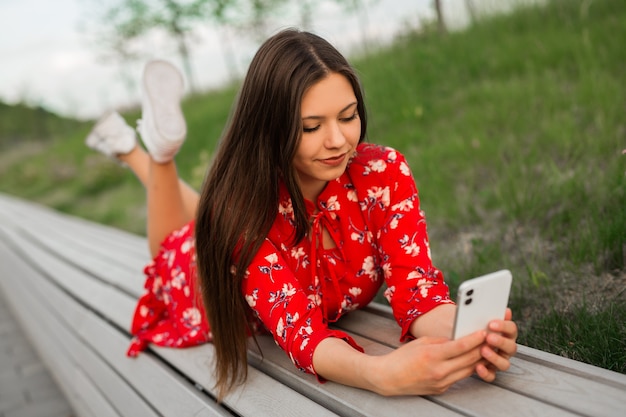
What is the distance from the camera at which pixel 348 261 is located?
1867mm

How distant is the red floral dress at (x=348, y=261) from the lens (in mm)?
1618

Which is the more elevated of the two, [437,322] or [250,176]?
[250,176]

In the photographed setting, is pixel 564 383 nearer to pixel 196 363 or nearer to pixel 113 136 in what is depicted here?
pixel 196 363

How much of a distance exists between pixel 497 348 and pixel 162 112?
6.01ft

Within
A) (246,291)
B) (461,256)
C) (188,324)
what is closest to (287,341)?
(246,291)

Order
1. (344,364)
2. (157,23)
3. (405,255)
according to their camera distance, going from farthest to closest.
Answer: (157,23) → (405,255) → (344,364)

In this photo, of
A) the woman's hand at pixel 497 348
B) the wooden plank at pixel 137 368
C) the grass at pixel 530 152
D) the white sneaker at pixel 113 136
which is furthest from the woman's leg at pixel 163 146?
the woman's hand at pixel 497 348

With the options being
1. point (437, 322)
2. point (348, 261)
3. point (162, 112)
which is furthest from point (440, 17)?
point (437, 322)

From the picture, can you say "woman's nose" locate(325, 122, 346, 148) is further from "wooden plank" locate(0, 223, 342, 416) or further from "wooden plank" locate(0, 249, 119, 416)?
"wooden plank" locate(0, 249, 119, 416)

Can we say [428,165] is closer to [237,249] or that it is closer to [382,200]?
[382,200]

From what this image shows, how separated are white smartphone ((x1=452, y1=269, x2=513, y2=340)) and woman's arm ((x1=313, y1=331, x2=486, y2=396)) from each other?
0.03 metres

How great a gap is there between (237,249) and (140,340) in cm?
90

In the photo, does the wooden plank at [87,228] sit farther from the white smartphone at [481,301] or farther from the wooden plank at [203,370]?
the white smartphone at [481,301]

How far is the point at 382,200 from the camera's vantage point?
181cm
